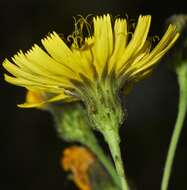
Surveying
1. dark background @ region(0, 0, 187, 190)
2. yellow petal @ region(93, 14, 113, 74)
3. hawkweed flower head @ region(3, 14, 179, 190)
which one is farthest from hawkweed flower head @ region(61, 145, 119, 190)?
dark background @ region(0, 0, 187, 190)

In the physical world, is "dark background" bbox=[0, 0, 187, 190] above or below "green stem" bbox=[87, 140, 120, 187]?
above

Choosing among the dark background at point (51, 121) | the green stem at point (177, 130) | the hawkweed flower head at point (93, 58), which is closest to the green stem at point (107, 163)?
Result: the green stem at point (177, 130)

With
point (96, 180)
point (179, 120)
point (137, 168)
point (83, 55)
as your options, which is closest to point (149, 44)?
point (83, 55)

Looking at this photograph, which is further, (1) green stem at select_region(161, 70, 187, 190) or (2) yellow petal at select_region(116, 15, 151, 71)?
(1) green stem at select_region(161, 70, 187, 190)

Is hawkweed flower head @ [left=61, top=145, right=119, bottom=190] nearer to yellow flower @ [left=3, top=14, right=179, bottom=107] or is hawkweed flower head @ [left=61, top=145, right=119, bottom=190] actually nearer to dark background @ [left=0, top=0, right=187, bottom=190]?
yellow flower @ [left=3, top=14, right=179, bottom=107]

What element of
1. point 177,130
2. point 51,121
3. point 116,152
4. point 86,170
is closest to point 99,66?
point 116,152

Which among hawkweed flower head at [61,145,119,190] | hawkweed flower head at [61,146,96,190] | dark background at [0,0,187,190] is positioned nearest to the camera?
hawkweed flower head at [61,145,119,190]

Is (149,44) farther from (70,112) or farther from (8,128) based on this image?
(8,128)
